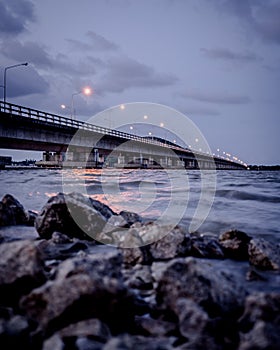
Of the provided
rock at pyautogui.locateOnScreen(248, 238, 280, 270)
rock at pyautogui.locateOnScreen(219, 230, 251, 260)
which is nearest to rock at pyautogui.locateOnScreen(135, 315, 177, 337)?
rock at pyautogui.locateOnScreen(248, 238, 280, 270)

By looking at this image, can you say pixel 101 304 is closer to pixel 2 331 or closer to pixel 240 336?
pixel 2 331

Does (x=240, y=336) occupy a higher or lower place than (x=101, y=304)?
lower

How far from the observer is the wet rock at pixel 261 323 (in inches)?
70.9

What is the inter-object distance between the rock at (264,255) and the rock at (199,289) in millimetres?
1402

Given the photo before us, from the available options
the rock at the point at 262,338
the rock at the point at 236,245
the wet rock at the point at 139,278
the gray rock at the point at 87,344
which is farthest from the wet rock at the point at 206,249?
the gray rock at the point at 87,344

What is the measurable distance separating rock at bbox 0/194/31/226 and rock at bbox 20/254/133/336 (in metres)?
4.01

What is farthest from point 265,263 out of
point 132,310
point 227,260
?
point 132,310

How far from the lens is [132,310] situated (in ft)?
7.79

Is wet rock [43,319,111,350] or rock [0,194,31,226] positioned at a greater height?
rock [0,194,31,226]

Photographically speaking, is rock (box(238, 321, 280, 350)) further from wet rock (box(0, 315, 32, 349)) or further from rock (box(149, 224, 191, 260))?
rock (box(149, 224, 191, 260))

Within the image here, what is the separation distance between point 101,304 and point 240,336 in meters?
1.03

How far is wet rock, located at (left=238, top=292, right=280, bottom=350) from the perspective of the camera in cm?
180

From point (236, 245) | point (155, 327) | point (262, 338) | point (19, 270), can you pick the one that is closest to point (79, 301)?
point (155, 327)

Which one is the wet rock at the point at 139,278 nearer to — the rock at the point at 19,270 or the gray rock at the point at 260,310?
the rock at the point at 19,270
